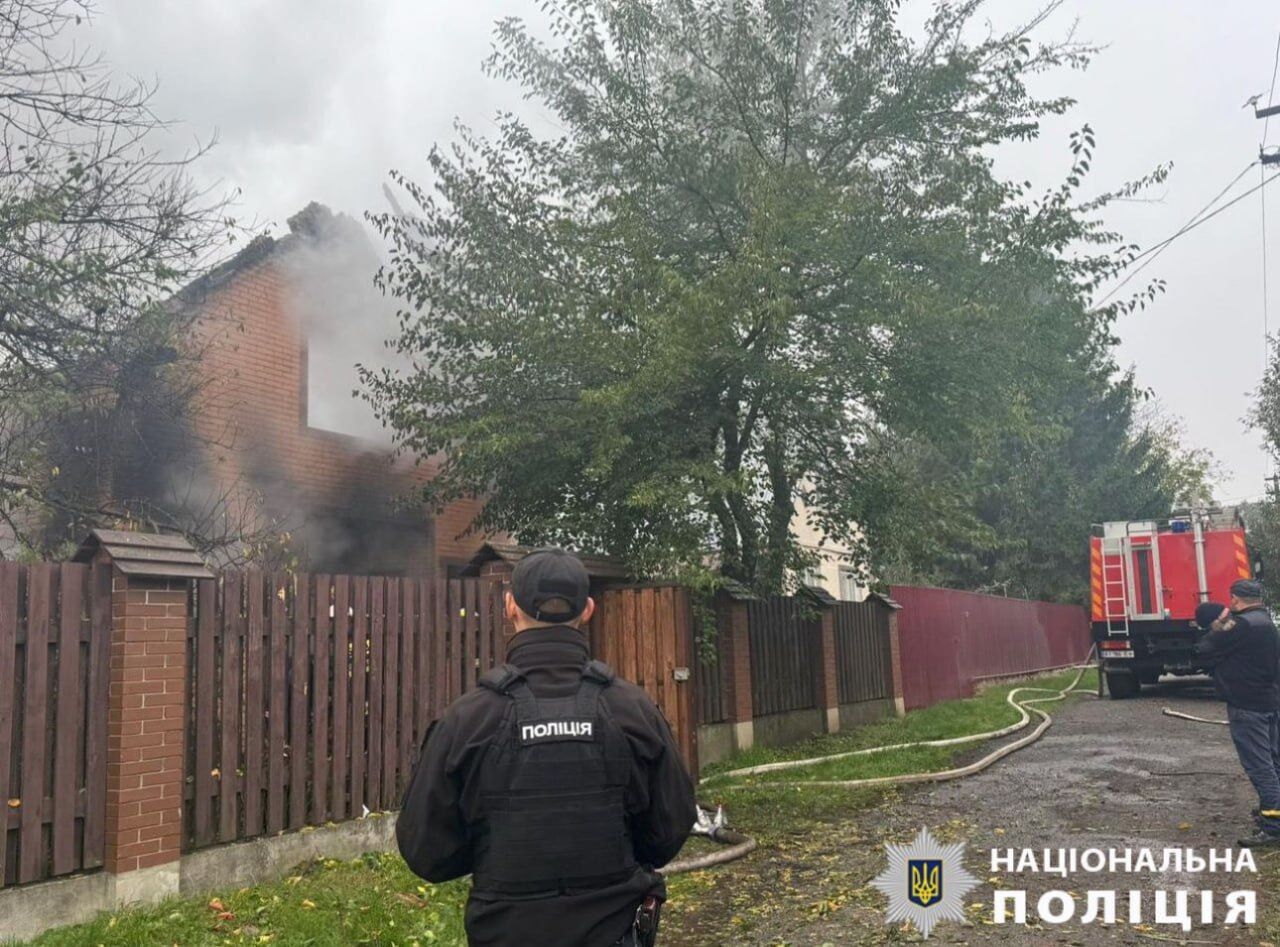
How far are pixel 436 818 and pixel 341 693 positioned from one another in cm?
419

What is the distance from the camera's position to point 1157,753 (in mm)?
10367

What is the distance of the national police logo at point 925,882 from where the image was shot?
5.41 metres

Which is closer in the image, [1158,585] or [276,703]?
[276,703]

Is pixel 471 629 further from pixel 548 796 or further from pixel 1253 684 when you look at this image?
pixel 1253 684

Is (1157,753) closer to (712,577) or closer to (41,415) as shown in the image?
(712,577)

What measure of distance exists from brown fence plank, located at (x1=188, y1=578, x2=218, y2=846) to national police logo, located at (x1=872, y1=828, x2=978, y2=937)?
3.71 m

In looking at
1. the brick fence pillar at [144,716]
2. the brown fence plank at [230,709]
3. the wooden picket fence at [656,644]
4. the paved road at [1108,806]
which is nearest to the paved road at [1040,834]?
the paved road at [1108,806]

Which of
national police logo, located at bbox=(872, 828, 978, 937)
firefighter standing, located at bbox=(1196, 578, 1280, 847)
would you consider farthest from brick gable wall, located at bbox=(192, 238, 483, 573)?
firefighter standing, located at bbox=(1196, 578, 1280, 847)

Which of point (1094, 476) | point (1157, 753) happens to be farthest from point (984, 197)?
point (1094, 476)

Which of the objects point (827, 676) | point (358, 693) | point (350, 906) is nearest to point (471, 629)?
point (358, 693)

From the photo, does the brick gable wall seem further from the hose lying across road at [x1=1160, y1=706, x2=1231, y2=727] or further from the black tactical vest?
the hose lying across road at [x1=1160, y1=706, x2=1231, y2=727]

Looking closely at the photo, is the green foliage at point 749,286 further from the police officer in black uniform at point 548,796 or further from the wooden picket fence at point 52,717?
the police officer in black uniform at point 548,796

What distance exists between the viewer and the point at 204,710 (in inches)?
224

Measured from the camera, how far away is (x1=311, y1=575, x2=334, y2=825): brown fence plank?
20.4ft
